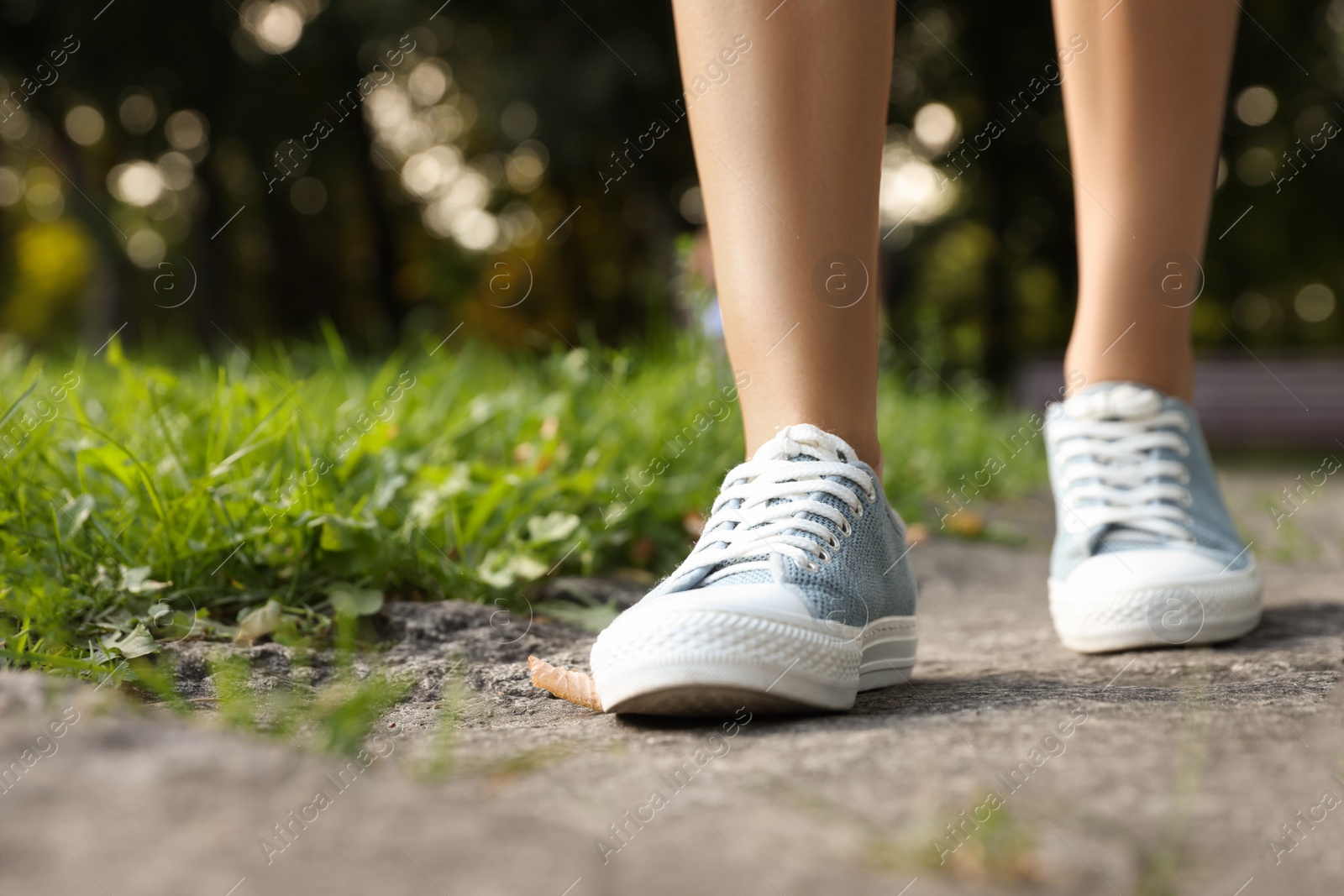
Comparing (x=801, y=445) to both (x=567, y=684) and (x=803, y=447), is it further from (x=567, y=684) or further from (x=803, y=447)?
(x=567, y=684)

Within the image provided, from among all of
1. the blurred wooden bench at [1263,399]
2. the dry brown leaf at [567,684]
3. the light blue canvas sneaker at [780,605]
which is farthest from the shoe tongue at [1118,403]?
the blurred wooden bench at [1263,399]

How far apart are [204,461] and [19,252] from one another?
2818 cm

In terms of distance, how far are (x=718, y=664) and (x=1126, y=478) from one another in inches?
34.0

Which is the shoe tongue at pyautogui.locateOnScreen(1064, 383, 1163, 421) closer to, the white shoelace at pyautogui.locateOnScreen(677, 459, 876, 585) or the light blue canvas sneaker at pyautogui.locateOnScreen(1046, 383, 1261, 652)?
the light blue canvas sneaker at pyautogui.locateOnScreen(1046, 383, 1261, 652)

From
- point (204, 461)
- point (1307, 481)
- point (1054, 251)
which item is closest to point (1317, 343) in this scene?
point (1054, 251)

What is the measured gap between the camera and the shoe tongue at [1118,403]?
1624 millimetres

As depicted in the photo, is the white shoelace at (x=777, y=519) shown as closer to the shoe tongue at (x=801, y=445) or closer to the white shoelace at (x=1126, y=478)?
the shoe tongue at (x=801, y=445)

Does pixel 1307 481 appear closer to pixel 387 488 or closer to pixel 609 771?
pixel 387 488

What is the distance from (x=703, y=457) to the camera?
2428 mm

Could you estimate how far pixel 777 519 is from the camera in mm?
1209

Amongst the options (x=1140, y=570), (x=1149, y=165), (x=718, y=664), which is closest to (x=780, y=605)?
(x=718, y=664)

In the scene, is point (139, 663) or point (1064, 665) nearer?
point (139, 663)

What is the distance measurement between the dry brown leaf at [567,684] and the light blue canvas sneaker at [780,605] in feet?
0.29

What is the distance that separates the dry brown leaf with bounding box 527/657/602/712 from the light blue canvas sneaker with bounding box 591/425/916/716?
88 millimetres
